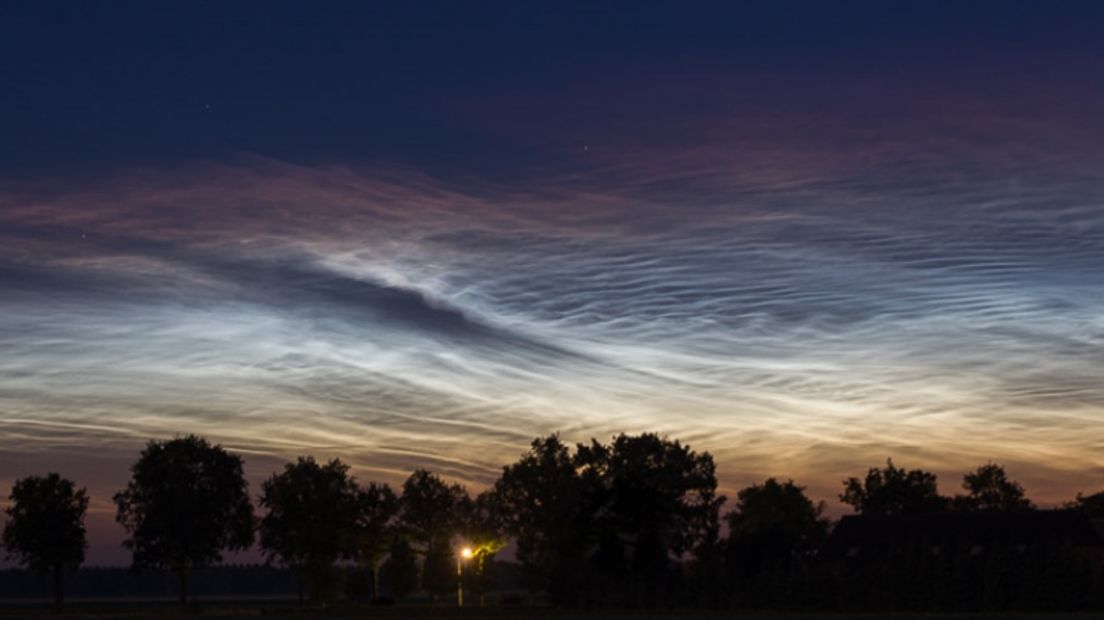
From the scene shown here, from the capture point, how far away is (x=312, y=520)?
5851 inches

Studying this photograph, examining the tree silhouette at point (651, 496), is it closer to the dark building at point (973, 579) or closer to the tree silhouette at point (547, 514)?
the tree silhouette at point (547, 514)

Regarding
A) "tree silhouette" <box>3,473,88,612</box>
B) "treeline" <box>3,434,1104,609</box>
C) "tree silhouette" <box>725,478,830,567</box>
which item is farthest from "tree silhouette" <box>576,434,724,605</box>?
"tree silhouette" <box>3,473,88,612</box>

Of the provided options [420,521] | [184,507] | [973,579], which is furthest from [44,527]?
[973,579]

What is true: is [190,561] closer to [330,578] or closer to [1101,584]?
[330,578]

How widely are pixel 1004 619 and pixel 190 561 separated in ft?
299

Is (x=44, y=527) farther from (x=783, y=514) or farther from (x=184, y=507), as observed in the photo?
(x=783, y=514)

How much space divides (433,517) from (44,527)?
39633 mm

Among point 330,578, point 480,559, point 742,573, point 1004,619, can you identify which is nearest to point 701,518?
point 742,573

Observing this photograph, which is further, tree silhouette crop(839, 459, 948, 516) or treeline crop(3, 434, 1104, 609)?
tree silhouette crop(839, 459, 948, 516)

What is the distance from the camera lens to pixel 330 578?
14750cm

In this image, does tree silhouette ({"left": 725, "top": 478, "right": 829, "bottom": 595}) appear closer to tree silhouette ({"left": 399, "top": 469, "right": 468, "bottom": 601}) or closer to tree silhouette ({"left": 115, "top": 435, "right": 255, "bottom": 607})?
tree silhouette ({"left": 399, "top": 469, "right": 468, "bottom": 601})

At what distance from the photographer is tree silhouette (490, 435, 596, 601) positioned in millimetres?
133875

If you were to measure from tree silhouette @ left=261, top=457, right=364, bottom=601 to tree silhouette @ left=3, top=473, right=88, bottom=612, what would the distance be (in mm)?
19216

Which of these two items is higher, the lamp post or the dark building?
the lamp post
